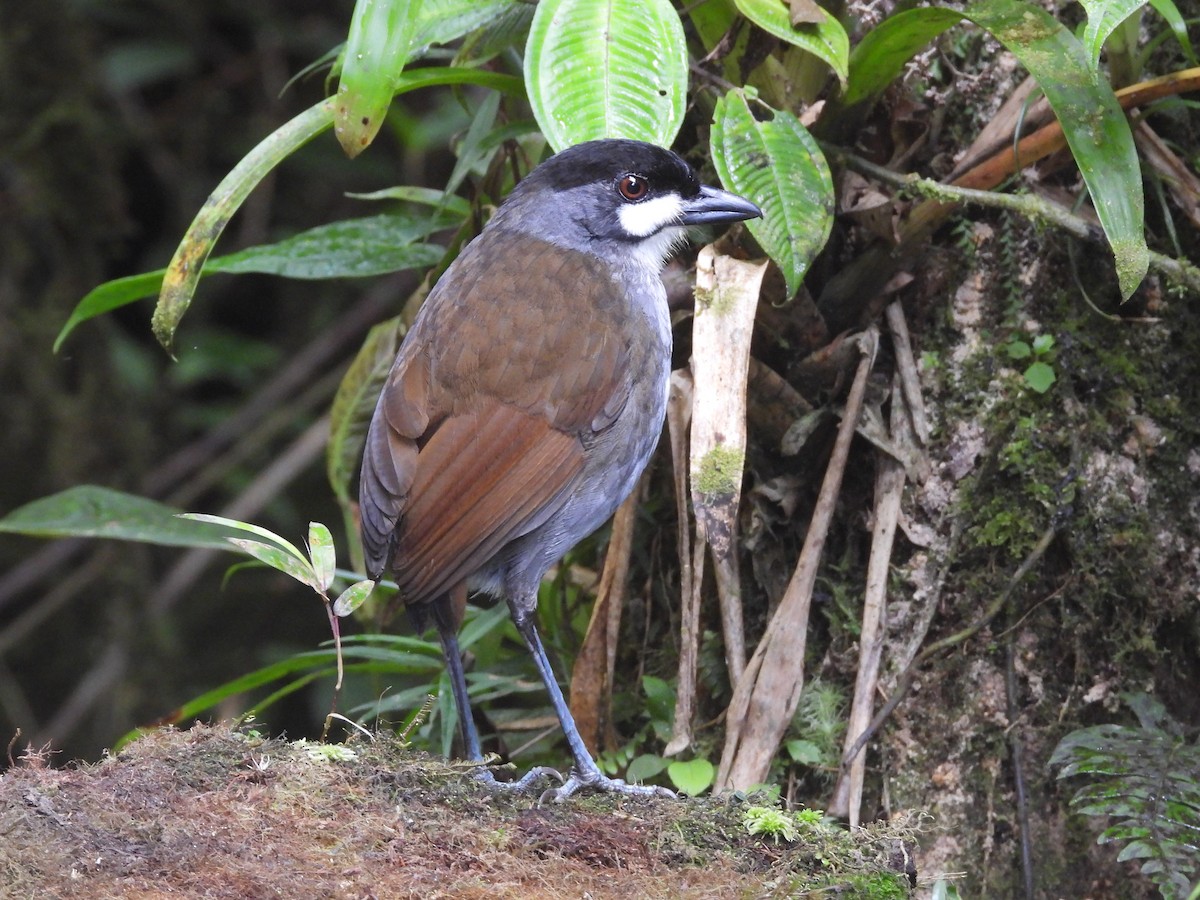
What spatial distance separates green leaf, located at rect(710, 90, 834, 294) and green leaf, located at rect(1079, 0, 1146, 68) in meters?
0.64

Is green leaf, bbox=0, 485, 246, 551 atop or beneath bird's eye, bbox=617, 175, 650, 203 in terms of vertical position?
beneath

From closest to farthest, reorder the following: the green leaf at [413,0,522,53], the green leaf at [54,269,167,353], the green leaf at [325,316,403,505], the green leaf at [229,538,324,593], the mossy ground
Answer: the mossy ground, the green leaf at [229,538,324,593], the green leaf at [413,0,522,53], the green leaf at [54,269,167,353], the green leaf at [325,316,403,505]

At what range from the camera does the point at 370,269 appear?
3.60m

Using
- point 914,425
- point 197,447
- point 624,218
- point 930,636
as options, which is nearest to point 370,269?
point 624,218

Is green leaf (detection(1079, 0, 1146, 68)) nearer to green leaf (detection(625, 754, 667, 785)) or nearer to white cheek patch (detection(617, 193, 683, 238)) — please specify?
white cheek patch (detection(617, 193, 683, 238))

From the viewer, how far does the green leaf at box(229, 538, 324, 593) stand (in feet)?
7.55

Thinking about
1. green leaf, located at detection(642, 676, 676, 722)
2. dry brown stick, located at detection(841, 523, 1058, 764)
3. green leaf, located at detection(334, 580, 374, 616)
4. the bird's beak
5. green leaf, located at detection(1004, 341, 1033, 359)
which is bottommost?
green leaf, located at detection(642, 676, 676, 722)

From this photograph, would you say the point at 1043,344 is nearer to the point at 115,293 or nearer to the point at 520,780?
the point at 520,780

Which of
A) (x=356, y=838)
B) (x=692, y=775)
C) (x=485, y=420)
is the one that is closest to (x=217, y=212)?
(x=485, y=420)

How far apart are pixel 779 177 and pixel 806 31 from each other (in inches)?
12.1

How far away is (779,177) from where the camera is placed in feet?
9.40

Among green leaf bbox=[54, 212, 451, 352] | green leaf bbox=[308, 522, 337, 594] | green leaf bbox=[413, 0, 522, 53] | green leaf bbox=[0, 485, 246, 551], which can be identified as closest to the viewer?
green leaf bbox=[308, 522, 337, 594]

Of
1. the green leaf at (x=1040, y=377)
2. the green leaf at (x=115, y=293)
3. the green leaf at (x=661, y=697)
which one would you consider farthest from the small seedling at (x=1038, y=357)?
the green leaf at (x=115, y=293)

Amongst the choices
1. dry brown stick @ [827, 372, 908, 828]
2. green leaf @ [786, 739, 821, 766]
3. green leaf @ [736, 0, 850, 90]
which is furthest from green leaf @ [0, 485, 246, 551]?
green leaf @ [736, 0, 850, 90]
